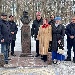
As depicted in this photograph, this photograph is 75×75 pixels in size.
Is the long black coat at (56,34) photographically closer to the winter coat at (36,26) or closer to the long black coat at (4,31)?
the winter coat at (36,26)

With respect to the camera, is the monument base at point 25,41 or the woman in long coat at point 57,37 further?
the monument base at point 25,41

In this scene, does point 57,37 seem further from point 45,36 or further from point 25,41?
point 25,41

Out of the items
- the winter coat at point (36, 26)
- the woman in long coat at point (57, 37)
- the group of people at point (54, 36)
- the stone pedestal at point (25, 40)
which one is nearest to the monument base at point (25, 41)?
the stone pedestal at point (25, 40)

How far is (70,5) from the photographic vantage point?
35.0 metres

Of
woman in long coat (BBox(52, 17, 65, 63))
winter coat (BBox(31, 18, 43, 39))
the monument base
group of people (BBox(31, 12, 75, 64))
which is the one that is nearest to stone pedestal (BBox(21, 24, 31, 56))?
the monument base

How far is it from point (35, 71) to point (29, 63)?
1.26 m

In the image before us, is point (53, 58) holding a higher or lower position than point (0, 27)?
lower

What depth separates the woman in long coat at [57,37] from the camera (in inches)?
365

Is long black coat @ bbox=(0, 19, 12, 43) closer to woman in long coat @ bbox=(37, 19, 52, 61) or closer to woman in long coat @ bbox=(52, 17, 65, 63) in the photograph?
woman in long coat @ bbox=(37, 19, 52, 61)

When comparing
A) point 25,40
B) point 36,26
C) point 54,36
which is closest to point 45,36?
point 54,36

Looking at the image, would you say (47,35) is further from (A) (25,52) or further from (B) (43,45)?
(A) (25,52)

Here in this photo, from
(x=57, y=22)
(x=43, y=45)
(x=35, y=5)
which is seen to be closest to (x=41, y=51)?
(x=43, y=45)

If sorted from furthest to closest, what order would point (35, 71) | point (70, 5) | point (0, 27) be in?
point (70, 5) → point (0, 27) → point (35, 71)

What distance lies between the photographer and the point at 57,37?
934 centimetres
